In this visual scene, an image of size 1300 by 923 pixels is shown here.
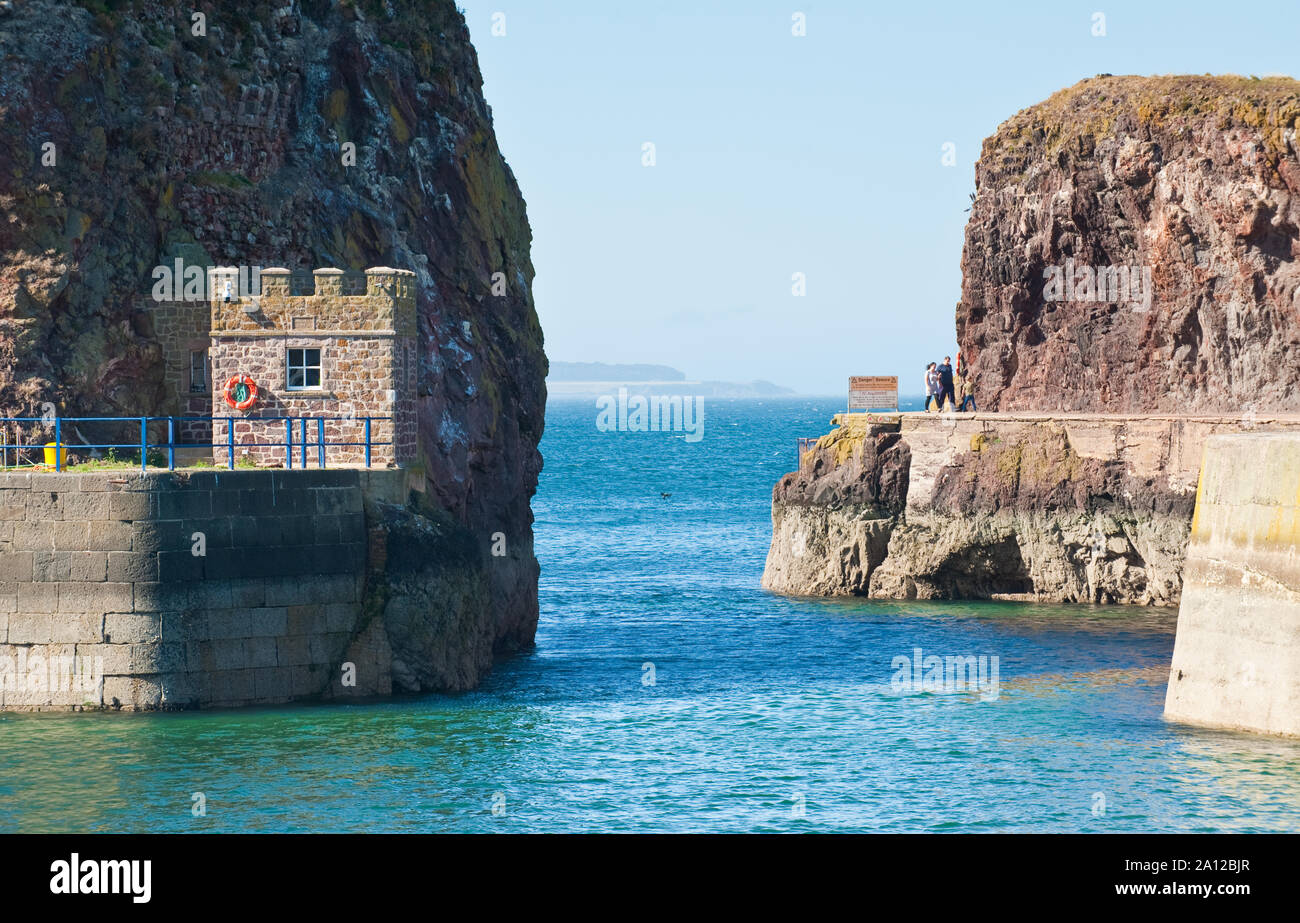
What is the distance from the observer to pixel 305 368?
3291 cm

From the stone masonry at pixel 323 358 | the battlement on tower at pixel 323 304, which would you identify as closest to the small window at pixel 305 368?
the stone masonry at pixel 323 358

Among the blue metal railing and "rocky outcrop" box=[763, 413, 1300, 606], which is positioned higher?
the blue metal railing

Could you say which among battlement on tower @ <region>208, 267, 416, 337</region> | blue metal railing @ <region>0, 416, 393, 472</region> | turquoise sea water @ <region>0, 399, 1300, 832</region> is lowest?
turquoise sea water @ <region>0, 399, 1300, 832</region>

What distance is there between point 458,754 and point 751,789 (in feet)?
16.5

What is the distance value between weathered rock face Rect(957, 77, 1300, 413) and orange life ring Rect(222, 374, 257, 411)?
33126 mm

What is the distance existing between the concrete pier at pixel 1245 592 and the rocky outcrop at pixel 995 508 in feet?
61.8

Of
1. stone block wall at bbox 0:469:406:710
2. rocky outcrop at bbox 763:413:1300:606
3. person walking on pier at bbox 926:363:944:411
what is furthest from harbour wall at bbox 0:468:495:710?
person walking on pier at bbox 926:363:944:411

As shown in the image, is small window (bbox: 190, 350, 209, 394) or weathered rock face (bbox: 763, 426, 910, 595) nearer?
small window (bbox: 190, 350, 209, 394)

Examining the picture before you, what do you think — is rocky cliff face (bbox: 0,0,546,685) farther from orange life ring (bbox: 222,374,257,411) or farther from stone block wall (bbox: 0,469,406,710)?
stone block wall (bbox: 0,469,406,710)

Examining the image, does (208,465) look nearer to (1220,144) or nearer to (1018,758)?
(1018,758)

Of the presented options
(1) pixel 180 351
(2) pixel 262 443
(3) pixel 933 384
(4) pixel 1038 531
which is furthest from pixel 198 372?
(3) pixel 933 384

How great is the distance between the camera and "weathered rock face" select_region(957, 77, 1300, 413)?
53.5m

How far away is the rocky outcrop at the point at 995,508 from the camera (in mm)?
Result: 49344

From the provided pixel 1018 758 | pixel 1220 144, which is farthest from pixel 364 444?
pixel 1220 144
